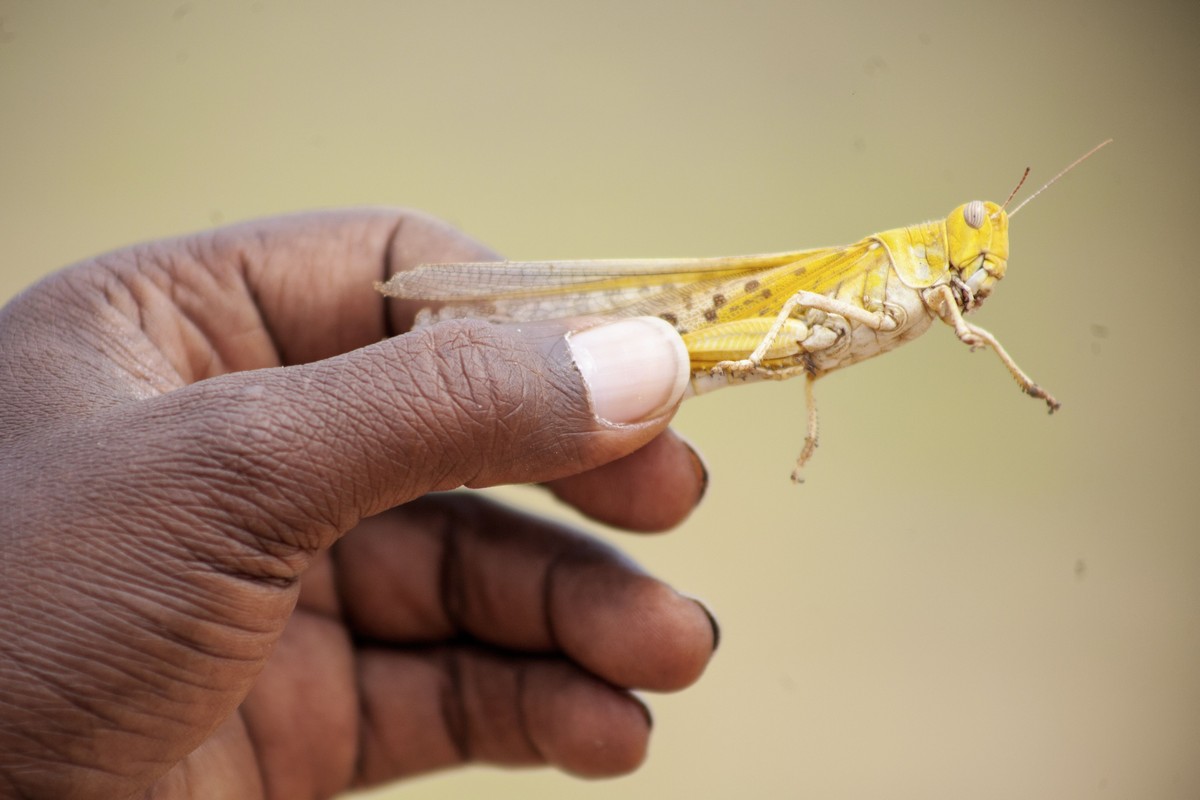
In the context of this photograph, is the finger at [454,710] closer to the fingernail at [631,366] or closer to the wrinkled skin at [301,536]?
the wrinkled skin at [301,536]

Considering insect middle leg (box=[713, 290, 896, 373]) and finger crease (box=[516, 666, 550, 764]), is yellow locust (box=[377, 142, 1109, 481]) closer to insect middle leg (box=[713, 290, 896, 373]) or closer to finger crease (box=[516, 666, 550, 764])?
insect middle leg (box=[713, 290, 896, 373])

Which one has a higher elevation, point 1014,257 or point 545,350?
point 1014,257

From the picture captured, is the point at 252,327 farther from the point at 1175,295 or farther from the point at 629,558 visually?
the point at 1175,295

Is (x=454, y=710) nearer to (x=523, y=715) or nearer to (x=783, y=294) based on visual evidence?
(x=523, y=715)

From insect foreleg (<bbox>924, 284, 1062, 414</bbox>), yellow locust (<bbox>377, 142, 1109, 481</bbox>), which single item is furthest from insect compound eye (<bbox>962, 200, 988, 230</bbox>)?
insect foreleg (<bbox>924, 284, 1062, 414</bbox>)

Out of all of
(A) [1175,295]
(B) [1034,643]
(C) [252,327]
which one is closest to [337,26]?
→ (C) [252,327]

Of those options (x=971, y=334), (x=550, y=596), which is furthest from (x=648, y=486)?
(x=971, y=334)

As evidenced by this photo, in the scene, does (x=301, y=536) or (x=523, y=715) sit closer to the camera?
(x=301, y=536)
